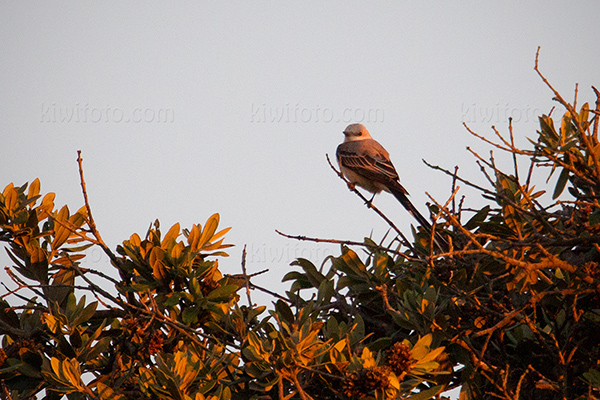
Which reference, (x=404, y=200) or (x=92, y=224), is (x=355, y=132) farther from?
(x=92, y=224)

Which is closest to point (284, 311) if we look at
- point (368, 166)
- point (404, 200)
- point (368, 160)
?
point (404, 200)

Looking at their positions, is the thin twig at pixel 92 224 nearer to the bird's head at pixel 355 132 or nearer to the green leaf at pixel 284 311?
the green leaf at pixel 284 311

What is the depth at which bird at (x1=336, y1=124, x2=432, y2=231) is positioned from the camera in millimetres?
7132

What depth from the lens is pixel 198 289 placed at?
10.2 feet

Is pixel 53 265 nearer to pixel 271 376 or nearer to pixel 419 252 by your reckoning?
pixel 271 376

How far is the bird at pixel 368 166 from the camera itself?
23.4ft

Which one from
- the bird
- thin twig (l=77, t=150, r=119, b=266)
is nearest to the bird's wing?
the bird

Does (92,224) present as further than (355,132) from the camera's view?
No

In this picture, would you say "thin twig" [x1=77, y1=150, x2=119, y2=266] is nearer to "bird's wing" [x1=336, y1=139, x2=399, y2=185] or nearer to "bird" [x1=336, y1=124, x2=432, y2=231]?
"bird" [x1=336, y1=124, x2=432, y2=231]

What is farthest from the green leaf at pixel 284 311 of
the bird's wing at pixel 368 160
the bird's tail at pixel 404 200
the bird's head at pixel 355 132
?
the bird's head at pixel 355 132

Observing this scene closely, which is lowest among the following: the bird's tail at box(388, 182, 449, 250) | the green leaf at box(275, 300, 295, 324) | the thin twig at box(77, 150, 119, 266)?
the green leaf at box(275, 300, 295, 324)

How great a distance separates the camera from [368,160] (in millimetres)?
7715

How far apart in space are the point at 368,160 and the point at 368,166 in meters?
0.15

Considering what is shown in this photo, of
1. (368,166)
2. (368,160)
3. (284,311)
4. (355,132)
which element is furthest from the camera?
(355,132)
